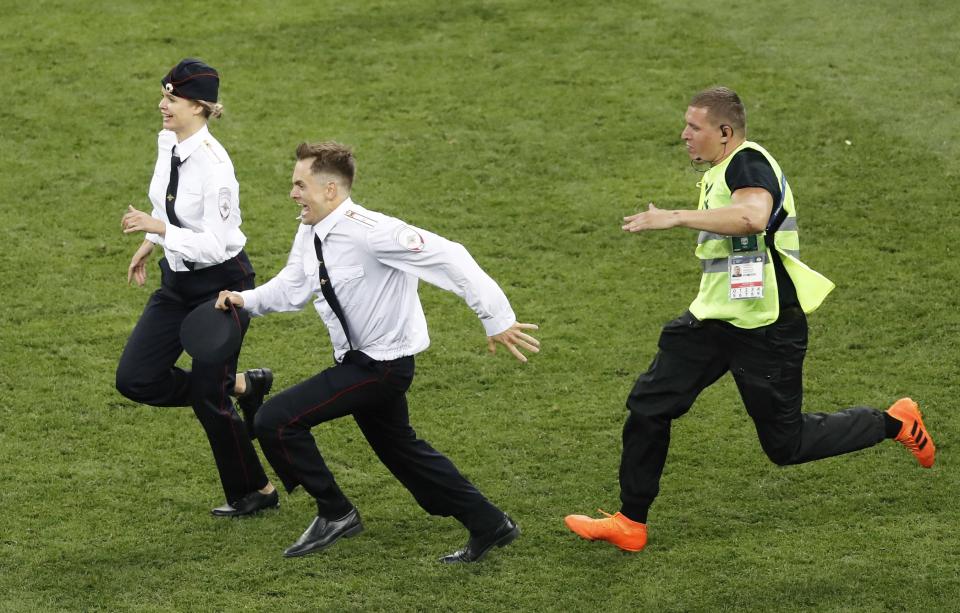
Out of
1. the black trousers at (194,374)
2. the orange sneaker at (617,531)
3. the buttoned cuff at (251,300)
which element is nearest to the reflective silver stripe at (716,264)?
the orange sneaker at (617,531)

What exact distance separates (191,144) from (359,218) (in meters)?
1.02

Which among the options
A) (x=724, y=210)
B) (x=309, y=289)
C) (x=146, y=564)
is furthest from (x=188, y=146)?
(x=724, y=210)

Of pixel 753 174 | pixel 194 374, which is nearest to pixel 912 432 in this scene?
pixel 753 174

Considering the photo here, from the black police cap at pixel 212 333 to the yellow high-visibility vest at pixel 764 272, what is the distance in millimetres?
2036

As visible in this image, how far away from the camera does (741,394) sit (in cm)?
607

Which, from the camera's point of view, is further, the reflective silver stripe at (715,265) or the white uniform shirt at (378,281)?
the reflective silver stripe at (715,265)

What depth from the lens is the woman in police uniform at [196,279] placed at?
6.23 metres

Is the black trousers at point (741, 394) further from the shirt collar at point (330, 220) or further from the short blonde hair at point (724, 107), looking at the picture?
the shirt collar at point (330, 220)

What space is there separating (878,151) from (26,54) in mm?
7483

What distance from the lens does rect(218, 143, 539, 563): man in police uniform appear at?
5.72m

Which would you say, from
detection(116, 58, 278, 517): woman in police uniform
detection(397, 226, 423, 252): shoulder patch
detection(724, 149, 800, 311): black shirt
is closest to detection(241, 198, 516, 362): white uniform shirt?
detection(397, 226, 423, 252): shoulder patch

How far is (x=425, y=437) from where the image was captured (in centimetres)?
725

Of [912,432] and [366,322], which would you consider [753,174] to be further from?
[366,322]

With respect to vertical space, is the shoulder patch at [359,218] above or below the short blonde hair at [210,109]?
below
